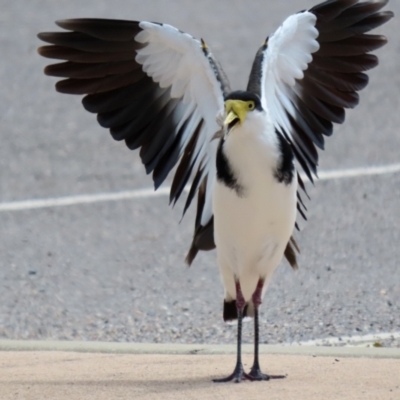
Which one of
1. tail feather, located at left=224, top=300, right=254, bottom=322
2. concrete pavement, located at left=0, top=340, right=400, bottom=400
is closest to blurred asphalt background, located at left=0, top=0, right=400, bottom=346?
tail feather, located at left=224, top=300, right=254, bottom=322

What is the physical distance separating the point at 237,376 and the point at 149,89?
6.01 feet

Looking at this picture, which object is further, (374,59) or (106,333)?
(106,333)

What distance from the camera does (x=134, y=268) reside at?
8.86m

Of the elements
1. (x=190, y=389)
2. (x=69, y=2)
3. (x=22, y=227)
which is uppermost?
(x=69, y=2)

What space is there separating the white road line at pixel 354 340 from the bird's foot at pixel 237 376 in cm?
121

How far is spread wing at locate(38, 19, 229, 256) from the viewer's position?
6.30m

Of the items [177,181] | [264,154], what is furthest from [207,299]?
[264,154]

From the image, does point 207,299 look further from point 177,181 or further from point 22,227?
point 22,227

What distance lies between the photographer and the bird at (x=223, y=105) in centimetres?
569

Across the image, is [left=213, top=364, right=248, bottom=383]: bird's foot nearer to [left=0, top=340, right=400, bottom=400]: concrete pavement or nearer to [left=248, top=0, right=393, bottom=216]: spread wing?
[left=0, top=340, right=400, bottom=400]: concrete pavement

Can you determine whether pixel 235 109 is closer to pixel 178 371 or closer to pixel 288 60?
pixel 288 60

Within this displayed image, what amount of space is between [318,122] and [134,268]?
2.64 m

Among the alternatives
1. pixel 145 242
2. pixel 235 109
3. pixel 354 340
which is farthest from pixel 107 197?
pixel 235 109

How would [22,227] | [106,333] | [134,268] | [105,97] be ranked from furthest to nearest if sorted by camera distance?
1. [22,227]
2. [134,268]
3. [106,333]
4. [105,97]
